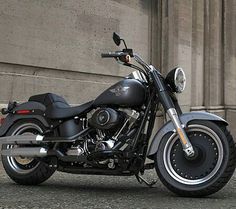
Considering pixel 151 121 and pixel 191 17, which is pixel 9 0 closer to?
pixel 151 121

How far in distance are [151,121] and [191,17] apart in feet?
22.3

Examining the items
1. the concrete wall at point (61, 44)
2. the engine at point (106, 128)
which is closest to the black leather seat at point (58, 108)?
the engine at point (106, 128)

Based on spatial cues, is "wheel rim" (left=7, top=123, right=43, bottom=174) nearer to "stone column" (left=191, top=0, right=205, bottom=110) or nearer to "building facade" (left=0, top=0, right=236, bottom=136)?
"building facade" (left=0, top=0, right=236, bottom=136)

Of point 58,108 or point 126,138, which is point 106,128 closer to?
Result: point 126,138

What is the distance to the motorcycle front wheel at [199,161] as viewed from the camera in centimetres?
411

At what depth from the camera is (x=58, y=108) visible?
4906mm

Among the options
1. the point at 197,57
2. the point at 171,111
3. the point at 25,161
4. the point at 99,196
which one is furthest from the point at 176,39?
the point at 99,196

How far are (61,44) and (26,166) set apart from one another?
3.51 metres

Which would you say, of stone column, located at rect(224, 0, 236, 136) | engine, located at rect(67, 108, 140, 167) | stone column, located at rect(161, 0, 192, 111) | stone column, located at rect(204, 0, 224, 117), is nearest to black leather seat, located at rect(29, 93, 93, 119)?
engine, located at rect(67, 108, 140, 167)

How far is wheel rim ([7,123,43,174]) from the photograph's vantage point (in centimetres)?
507

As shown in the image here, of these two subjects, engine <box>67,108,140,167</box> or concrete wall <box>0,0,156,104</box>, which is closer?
engine <box>67,108,140,167</box>

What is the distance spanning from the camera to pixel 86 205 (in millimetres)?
3949

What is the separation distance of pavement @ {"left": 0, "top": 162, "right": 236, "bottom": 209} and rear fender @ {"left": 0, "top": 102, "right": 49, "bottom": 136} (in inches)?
24.3

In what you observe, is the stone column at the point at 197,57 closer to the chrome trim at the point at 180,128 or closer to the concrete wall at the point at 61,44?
the concrete wall at the point at 61,44
